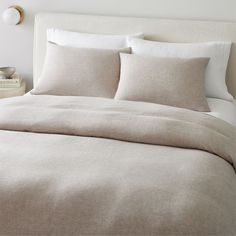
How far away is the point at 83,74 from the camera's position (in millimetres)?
3199

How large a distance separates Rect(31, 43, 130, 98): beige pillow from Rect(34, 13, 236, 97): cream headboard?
1.30 feet

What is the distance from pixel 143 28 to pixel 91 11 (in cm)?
48

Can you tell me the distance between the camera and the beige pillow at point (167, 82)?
298 centimetres

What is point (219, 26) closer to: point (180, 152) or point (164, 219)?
point (180, 152)

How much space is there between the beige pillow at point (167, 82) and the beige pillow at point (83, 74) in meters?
0.13

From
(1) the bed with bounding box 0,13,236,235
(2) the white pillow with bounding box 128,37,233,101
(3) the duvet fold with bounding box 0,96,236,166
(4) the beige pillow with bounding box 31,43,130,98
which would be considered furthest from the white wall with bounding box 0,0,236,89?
(3) the duvet fold with bounding box 0,96,236,166

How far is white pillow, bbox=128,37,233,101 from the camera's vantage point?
325cm

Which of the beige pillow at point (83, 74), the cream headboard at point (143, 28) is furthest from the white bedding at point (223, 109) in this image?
the beige pillow at point (83, 74)

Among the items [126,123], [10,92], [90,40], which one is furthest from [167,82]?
[10,92]

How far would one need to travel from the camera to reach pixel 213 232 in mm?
1707

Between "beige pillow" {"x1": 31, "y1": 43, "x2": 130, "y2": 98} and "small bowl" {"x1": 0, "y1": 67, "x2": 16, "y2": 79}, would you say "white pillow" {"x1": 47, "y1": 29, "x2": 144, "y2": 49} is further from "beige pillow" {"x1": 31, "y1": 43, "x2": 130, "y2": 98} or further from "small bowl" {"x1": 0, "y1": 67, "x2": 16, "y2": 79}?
"small bowl" {"x1": 0, "y1": 67, "x2": 16, "y2": 79}

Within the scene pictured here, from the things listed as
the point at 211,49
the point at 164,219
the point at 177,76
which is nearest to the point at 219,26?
the point at 211,49

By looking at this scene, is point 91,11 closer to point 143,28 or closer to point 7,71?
point 143,28

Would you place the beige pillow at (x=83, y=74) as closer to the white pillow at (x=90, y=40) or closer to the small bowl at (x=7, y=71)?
the white pillow at (x=90, y=40)
